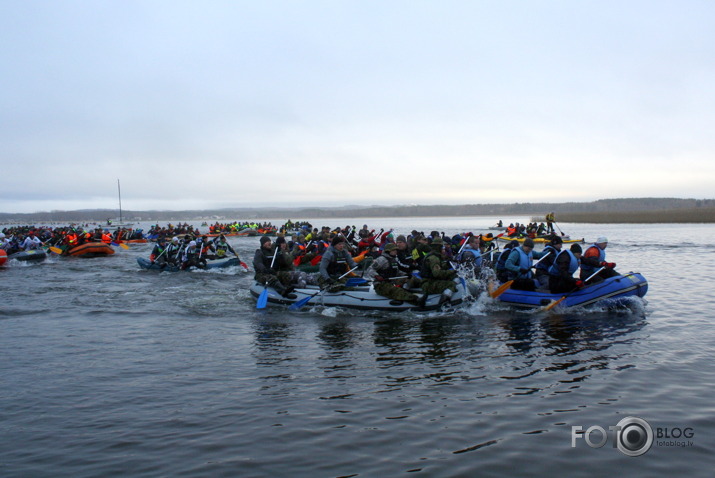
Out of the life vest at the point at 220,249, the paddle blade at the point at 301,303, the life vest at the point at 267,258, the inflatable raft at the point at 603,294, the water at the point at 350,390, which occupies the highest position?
the life vest at the point at 267,258

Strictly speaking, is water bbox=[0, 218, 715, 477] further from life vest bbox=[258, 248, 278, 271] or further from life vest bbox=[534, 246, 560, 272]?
life vest bbox=[258, 248, 278, 271]

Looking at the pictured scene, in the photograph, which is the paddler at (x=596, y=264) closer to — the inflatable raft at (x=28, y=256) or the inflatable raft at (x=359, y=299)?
the inflatable raft at (x=359, y=299)

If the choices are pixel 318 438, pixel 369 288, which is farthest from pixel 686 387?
pixel 369 288

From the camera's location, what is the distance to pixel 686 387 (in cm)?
660

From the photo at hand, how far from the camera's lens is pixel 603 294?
11180mm

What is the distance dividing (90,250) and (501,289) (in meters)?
25.4

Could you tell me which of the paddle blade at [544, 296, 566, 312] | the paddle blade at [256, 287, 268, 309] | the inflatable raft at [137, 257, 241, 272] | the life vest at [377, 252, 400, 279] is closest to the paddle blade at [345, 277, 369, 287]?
the life vest at [377, 252, 400, 279]

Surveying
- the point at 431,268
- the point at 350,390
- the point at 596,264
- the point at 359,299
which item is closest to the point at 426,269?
the point at 431,268

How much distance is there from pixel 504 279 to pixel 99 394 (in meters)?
8.94

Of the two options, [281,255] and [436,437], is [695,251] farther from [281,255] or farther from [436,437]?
[436,437]

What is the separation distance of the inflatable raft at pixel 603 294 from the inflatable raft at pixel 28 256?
2450 cm

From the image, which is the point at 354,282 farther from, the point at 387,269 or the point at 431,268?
the point at 431,268

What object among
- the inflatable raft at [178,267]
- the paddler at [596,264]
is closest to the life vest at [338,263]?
the paddler at [596,264]

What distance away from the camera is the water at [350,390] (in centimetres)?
500
